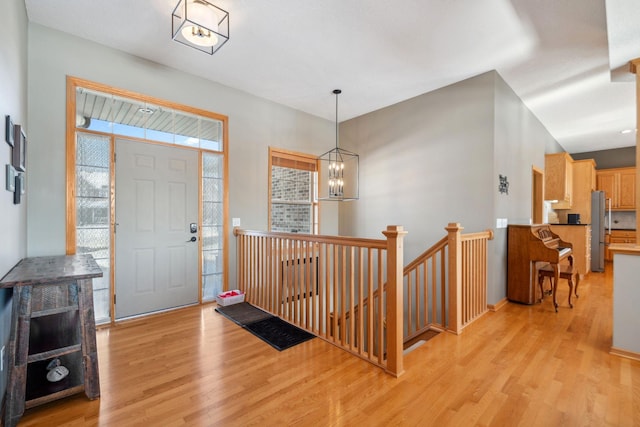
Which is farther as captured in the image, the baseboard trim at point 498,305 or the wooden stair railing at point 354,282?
the baseboard trim at point 498,305

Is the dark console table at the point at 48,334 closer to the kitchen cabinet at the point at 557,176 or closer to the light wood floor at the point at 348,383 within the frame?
the light wood floor at the point at 348,383

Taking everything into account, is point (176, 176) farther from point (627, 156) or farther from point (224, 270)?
point (627, 156)

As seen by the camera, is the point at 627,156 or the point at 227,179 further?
the point at 627,156

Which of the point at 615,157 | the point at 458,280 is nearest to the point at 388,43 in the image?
the point at 458,280

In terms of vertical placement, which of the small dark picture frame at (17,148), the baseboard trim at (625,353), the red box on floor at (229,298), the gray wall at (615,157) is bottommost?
the baseboard trim at (625,353)

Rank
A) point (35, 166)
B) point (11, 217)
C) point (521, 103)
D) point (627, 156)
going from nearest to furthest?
point (11, 217) < point (35, 166) < point (521, 103) < point (627, 156)

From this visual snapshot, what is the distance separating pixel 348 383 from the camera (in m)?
2.00

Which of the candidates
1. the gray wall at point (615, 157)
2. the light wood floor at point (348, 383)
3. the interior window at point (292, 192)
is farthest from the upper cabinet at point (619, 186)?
the interior window at point (292, 192)

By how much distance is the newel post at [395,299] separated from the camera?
6.80 feet

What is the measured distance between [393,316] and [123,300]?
284 cm

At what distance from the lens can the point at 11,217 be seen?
1972 mm

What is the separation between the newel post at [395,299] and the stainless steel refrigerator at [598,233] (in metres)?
6.38

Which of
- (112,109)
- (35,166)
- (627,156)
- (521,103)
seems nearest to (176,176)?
(112,109)

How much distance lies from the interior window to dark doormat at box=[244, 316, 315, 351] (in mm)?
1755
